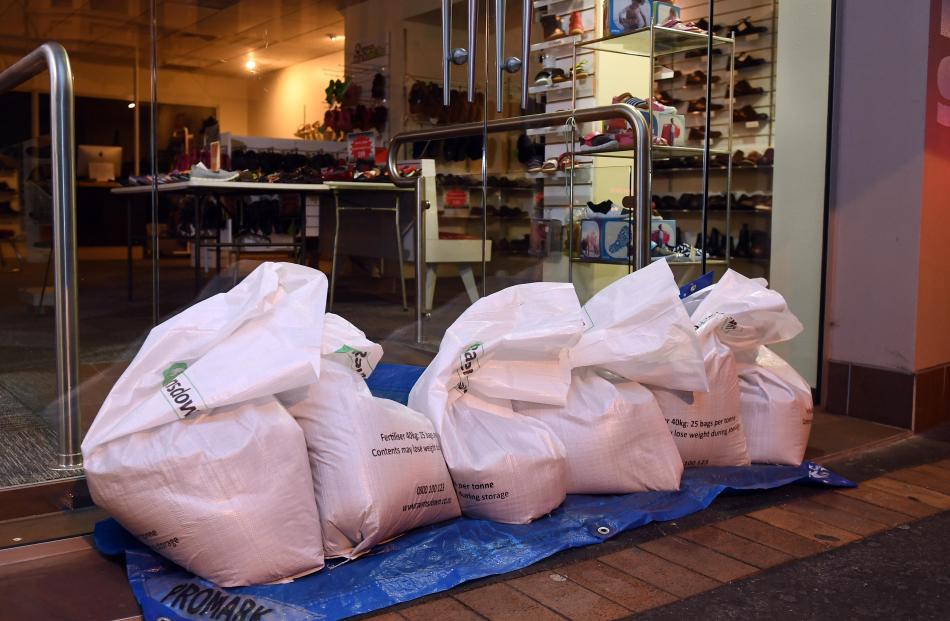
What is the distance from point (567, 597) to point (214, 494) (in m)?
0.66

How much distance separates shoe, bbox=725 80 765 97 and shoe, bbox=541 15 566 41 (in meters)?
1.89

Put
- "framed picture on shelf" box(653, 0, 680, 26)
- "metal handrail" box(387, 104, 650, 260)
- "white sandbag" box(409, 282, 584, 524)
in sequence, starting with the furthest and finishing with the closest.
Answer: "framed picture on shelf" box(653, 0, 680, 26), "metal handrail" box(387, 104, 650, 260), "white sandbag" box(409, 282, 584, 524)

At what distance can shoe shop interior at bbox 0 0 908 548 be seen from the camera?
2.16 m

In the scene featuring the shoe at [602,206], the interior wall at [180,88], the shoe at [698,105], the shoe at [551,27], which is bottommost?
the shoe at [602,206]

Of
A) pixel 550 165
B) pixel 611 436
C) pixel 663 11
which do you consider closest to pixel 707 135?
pixel 663 11

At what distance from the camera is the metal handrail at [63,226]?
6.86ft

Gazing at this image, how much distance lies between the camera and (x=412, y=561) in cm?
183

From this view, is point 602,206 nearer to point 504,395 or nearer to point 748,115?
point 504,395

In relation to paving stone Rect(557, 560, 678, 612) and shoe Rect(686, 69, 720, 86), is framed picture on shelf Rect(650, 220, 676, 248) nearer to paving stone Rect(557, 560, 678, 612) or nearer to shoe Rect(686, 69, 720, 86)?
shoe Rect(686, 69, 720, 86)

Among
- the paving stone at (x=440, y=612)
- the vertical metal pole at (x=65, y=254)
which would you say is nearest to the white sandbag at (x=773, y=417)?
the paving stone at (x=440, y=612)

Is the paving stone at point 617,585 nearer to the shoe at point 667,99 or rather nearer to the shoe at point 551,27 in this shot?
the shoe at point 551,27

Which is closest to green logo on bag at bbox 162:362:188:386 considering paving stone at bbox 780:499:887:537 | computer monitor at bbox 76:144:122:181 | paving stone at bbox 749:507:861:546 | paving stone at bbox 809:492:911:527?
computer monitor at bbox 76:144:122:181

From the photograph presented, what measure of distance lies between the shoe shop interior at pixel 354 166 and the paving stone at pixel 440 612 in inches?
21.5

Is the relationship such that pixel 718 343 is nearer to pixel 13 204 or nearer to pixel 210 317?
pixel 210 317
